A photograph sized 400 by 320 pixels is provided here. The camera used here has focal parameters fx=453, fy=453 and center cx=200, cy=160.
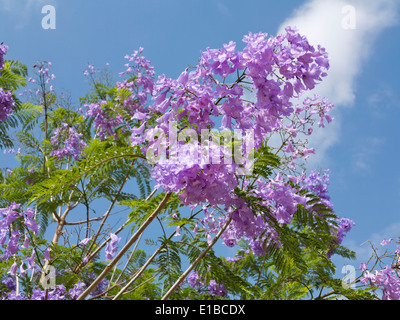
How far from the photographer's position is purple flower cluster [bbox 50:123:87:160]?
6324mm

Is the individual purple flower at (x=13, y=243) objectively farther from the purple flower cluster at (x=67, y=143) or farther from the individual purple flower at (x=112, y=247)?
the purple flower cluster at (x=67, y=143)

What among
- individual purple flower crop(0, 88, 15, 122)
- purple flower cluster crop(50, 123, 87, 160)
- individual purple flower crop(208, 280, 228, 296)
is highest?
purple flower cluster crop(50, 123, 87, 160)

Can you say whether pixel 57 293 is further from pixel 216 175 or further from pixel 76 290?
pixel 216 175

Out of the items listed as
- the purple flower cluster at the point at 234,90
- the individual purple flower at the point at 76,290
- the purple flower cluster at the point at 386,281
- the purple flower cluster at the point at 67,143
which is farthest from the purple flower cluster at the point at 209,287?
the purple flower cluster at the point at 234,90

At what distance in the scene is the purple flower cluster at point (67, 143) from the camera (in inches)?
249

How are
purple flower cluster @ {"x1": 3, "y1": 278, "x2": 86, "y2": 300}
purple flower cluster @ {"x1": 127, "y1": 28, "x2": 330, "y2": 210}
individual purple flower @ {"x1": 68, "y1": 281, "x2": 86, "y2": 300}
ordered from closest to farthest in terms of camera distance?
purple flower cluster @ {"x1": 127, "y1": 28, "x2": 330, "y2": 210} → purple flower cluster @ {"x1": 3, "y1": 278, "x2": 86, "y2": 300} → individual purple flower @ {"x1": 68, "y1": 281, "x2": 86, "y2": 300}

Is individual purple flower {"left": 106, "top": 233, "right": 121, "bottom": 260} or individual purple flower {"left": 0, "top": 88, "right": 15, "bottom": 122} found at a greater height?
individual purple flower {"left": 0, "top": 88, "right": 15, "bottom": 122}

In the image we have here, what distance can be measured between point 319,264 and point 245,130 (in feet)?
8.44

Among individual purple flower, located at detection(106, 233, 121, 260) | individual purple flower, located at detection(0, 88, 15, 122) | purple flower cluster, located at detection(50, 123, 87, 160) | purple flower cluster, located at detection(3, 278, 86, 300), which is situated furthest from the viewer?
purple flower cluster, located at detection(50, 123, 87, 160)

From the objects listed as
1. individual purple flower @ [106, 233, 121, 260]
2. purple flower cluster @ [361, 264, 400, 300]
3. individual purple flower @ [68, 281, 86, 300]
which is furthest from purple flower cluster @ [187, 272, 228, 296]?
individual purple flower @ [106, 233, 121, 260]

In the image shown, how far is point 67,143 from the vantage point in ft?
21.0

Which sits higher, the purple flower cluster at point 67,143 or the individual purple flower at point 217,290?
the purple flower cluster at point 67,143

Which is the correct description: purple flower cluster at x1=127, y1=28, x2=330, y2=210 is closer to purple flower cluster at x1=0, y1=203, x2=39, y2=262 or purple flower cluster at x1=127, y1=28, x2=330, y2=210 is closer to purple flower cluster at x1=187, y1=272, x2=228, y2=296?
purple flower cluster at x1=0, y1=203, x2=39, y2=262
